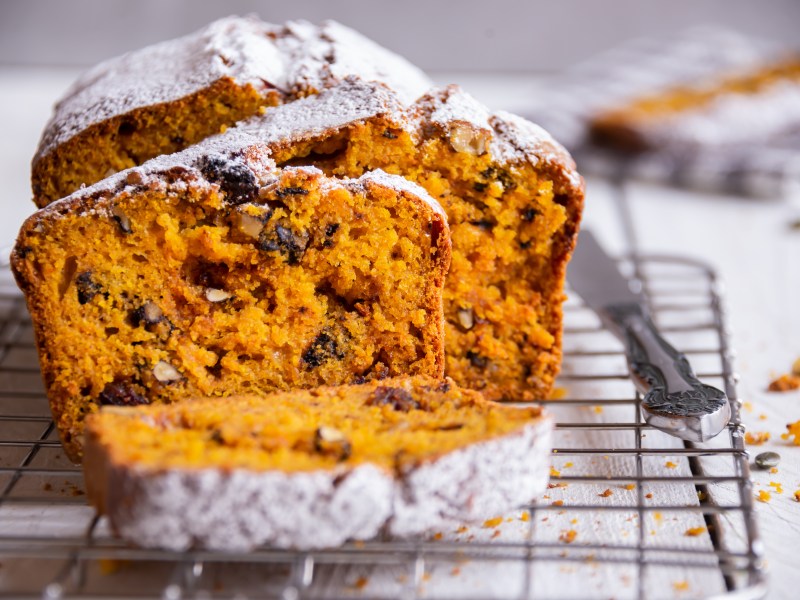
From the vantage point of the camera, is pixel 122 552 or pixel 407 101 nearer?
pixel 122 552

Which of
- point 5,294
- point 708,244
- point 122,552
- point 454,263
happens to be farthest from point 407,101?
point 708,244

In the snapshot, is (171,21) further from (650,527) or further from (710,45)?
(650,527)

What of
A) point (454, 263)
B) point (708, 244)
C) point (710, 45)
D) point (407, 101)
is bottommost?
point (454, 263)

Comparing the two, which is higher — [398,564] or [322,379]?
[322,379]

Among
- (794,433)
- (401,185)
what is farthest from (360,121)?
(794,433)

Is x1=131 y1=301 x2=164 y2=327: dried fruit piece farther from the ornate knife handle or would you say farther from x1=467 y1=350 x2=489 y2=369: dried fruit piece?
the ornate knife handle

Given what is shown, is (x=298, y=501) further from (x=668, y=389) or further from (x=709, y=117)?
(x=709, y=117)

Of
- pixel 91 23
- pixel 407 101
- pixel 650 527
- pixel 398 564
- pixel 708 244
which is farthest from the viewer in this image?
pixel 91 23

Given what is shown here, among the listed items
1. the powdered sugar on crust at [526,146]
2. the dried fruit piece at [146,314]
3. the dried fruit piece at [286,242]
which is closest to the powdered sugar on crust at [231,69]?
the powdered sugar on crust at [526,146]
